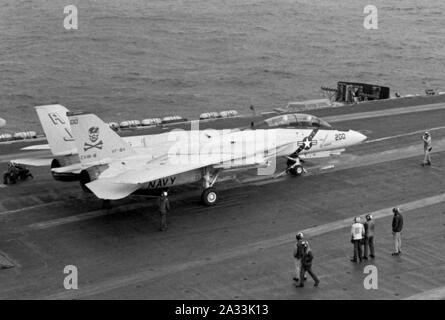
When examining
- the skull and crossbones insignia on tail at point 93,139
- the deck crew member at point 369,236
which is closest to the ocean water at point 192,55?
the skull and crossbones insignia on tail at point 93,139

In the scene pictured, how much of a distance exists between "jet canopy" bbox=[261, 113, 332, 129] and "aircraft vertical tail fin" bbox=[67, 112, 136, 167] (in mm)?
7337

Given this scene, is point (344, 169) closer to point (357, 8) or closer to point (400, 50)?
point (400, 50)

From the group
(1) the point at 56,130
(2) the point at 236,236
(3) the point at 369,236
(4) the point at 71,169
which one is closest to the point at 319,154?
(2) the point at 236,236

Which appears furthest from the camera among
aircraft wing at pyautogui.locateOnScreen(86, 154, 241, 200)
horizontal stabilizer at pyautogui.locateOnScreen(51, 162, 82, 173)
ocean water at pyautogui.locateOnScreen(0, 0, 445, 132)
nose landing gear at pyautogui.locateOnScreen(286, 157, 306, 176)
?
ocean water at pyautogui.locateOnScreen(0, 0, 445, 132)

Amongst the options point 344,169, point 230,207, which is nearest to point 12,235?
point 230,207

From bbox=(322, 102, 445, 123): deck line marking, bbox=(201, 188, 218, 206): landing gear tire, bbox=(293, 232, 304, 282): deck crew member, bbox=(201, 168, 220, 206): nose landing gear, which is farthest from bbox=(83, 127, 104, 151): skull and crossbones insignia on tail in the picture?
bbox=(322, 102, 445, 123): deck line marking

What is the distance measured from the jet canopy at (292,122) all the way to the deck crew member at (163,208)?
761cm

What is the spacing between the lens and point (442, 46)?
10125 centimetres

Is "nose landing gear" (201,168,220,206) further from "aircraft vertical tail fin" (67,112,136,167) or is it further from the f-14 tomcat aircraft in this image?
"aircraft vertical tail fin" (67,112,136,167)

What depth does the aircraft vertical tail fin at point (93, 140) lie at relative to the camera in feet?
83.3

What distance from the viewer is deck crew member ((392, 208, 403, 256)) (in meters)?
21.9

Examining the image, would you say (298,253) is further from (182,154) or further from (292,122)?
(292,122)

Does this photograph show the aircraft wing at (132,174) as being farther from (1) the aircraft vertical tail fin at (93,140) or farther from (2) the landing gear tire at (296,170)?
(2) the landing gear tire at (296,170)

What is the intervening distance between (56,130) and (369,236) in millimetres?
13727
